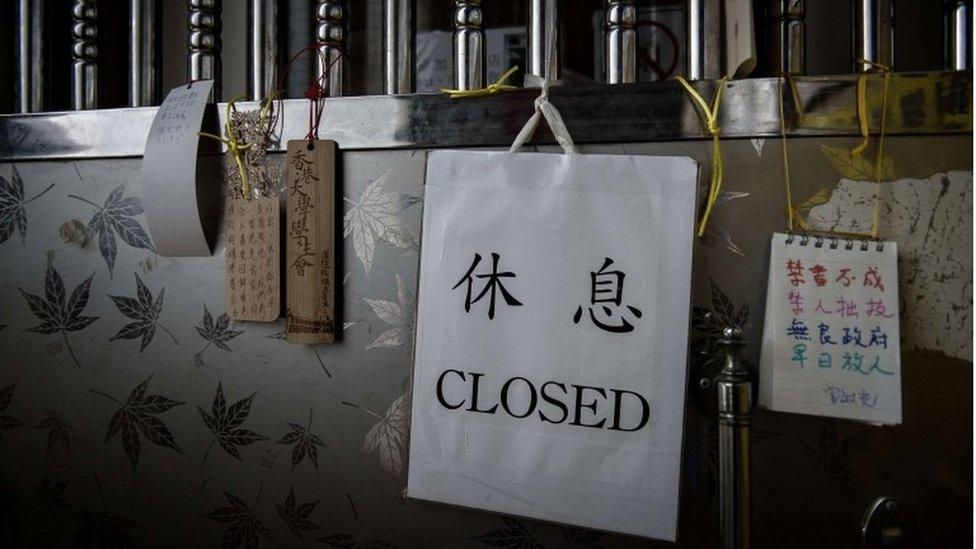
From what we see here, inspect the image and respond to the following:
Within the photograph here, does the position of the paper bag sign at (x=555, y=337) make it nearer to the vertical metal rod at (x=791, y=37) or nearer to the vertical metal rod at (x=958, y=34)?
the vertical metal rod at (x=791, y=37)

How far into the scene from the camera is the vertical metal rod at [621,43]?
31.4 inches

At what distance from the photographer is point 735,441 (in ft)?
2.13

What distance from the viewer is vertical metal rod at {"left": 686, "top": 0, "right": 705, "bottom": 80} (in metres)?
0.80

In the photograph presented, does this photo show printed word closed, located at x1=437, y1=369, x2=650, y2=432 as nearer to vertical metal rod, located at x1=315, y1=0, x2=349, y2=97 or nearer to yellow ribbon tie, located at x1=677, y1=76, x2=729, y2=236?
yellow ribbon tie, located at x1=677, y1=76, x2=729, y2=236

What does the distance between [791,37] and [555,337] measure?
438 mm

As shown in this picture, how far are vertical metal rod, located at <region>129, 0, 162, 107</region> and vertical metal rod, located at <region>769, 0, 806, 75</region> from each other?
81 cm

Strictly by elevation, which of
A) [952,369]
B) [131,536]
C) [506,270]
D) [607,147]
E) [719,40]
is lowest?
[131,536]

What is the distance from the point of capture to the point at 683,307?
0.72 m

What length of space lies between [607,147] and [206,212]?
0.51 meters

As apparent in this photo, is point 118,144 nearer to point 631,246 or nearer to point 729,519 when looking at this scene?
point 631,246

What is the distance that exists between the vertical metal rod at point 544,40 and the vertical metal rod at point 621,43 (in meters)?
0.07

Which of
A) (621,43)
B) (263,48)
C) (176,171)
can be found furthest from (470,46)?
(176,171)

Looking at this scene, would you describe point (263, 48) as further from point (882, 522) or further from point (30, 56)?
point (882, 522)

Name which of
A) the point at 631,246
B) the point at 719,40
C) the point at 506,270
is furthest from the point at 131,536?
the point at 719,40
